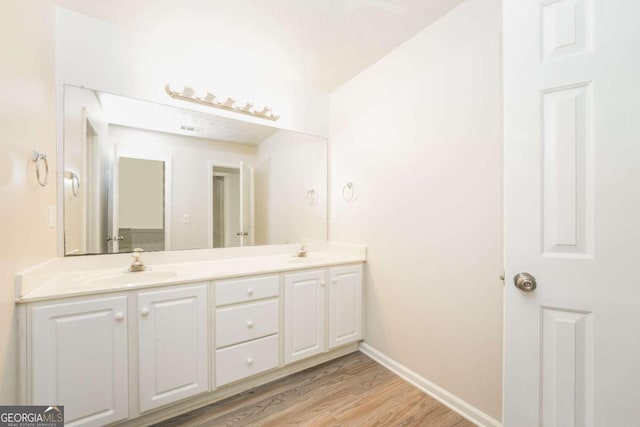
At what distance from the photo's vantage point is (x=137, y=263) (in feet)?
5.41

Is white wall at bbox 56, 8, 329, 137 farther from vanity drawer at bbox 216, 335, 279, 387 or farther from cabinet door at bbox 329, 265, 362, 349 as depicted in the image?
vanity drawer at bbox 216, 335, 279, 387

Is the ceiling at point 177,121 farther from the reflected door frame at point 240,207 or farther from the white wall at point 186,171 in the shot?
the reflected door frame at point 240,207

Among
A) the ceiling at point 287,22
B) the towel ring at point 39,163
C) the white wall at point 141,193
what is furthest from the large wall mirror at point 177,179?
the ceiling at point 287,22

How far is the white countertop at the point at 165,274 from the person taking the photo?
1.25m

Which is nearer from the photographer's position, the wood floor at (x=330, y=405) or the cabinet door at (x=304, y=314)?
the wood floor at (x=330, y=405)

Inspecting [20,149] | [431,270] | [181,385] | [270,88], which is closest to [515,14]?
[431,270]

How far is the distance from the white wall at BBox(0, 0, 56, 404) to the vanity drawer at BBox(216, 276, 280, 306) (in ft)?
2.79

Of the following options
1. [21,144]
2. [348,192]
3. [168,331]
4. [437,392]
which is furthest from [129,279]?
[437,392]

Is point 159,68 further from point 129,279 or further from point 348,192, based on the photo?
point 348,192

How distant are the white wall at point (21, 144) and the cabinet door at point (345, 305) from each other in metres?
1.70

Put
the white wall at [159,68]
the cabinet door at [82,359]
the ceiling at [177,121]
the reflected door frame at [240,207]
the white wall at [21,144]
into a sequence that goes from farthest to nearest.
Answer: the reflected door frame at [240,207] → the ceiling at [177,121] → the white wall at [159,68] → the cabinet door at [82,359] → the white wall at [21,144]

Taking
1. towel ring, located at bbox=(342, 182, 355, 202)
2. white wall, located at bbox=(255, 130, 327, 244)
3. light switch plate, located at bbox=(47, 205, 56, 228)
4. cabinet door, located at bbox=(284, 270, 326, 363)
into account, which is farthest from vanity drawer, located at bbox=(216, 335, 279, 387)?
towel ring, located at bbox=(342, 182, 355, 202)

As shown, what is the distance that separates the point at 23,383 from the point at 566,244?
7.42ft

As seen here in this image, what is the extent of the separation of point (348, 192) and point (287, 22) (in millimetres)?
1370
